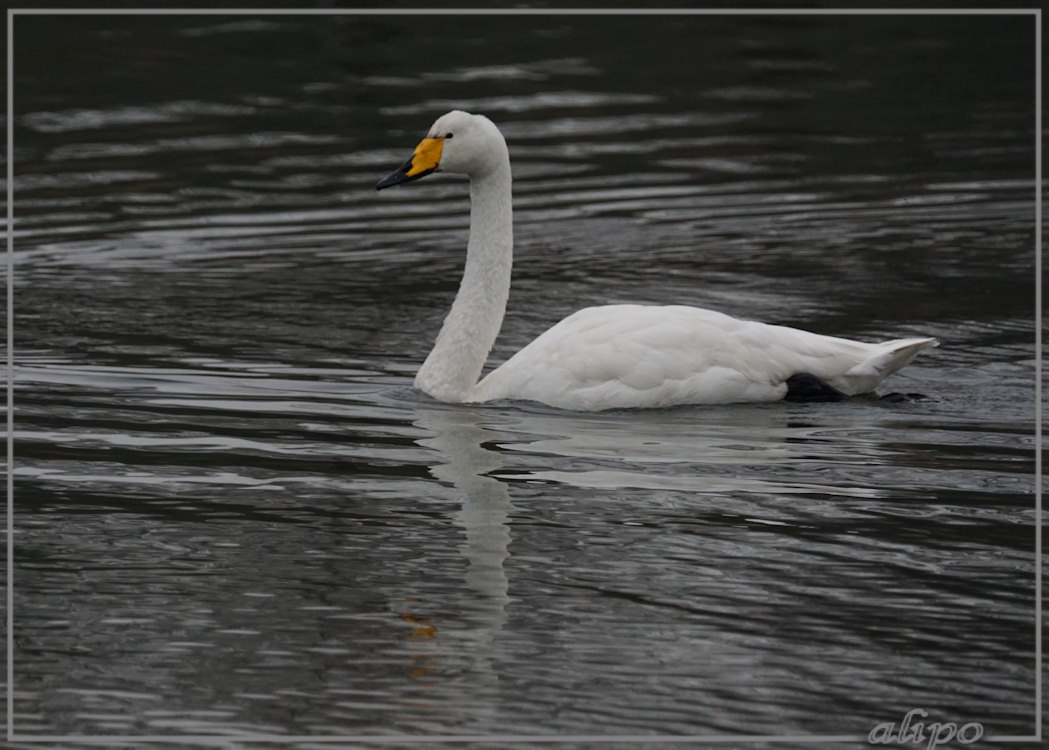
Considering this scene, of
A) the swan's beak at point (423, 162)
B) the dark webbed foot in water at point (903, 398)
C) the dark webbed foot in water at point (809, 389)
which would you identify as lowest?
the dark webbed foot in water at point (903, 398)

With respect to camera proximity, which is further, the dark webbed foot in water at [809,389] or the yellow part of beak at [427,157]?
the yellow part of beak at [427,157]

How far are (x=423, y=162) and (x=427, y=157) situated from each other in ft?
0.12

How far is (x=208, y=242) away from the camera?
15461 millimetres

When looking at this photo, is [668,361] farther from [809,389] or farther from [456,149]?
[456,149]

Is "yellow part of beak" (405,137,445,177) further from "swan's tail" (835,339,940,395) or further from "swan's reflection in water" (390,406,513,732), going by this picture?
"swan's tail" (835,339,940,395)

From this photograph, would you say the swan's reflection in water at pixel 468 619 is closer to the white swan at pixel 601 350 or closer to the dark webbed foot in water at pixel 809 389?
the white swan at pixel 601 350

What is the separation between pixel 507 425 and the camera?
10062 mm

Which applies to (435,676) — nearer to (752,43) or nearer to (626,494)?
(626,494)

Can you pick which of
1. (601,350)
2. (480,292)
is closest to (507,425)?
(601,350)

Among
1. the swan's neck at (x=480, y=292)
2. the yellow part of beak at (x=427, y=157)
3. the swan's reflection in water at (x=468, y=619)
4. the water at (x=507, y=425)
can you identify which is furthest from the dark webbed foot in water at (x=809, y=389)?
the yellow part of beak at (x=427, y=157)

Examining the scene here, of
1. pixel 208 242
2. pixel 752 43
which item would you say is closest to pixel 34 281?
pixel 208 242

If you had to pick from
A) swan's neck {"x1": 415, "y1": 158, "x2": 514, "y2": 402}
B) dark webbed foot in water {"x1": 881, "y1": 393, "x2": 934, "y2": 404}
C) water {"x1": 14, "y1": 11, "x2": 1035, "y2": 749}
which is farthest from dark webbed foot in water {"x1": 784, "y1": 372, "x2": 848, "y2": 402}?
swan's neck {"x1": 415, "y1": 158, "x2": 514, "y2": 402}

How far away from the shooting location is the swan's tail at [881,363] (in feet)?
34.4

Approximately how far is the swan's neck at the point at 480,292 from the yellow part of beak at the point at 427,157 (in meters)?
0.27
